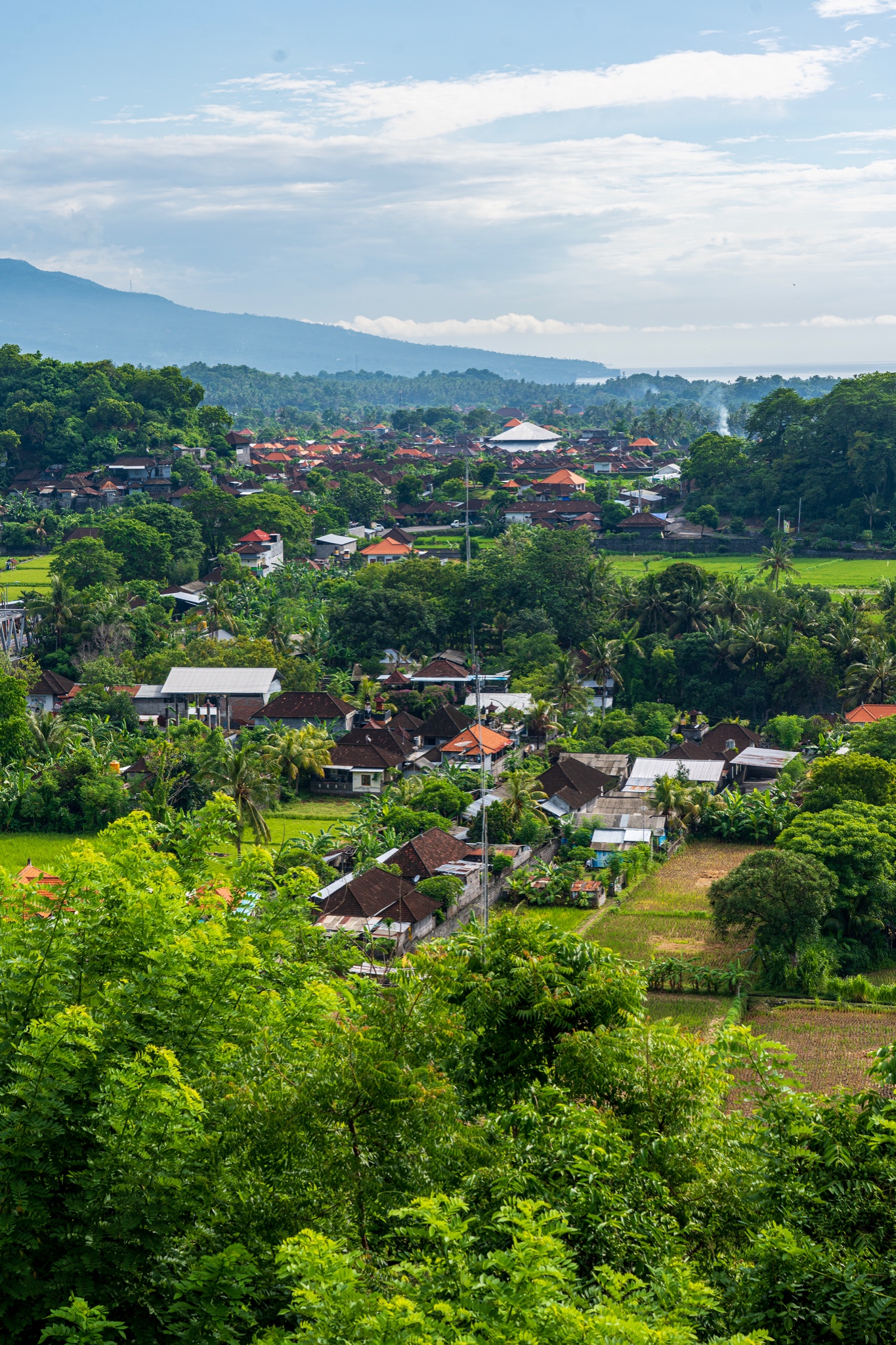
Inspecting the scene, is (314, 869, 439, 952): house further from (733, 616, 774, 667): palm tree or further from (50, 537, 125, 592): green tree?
(50, 537, 125, 592): green tree

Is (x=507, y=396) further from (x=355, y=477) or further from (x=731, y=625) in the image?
(x=731, y=625)

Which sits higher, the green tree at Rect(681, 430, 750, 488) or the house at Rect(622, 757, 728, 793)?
the green tree at Rect(681, 430, 750, 488)

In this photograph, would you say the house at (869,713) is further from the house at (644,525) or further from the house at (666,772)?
the house at (644,525)

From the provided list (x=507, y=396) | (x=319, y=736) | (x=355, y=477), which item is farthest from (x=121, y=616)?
(x=507, y=396)

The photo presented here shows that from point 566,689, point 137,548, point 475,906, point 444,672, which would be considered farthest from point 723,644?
point 137,548

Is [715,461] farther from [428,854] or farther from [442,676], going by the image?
[428,854]

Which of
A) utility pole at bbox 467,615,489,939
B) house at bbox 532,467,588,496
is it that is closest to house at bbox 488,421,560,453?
house at bbox 532,467,588,496
